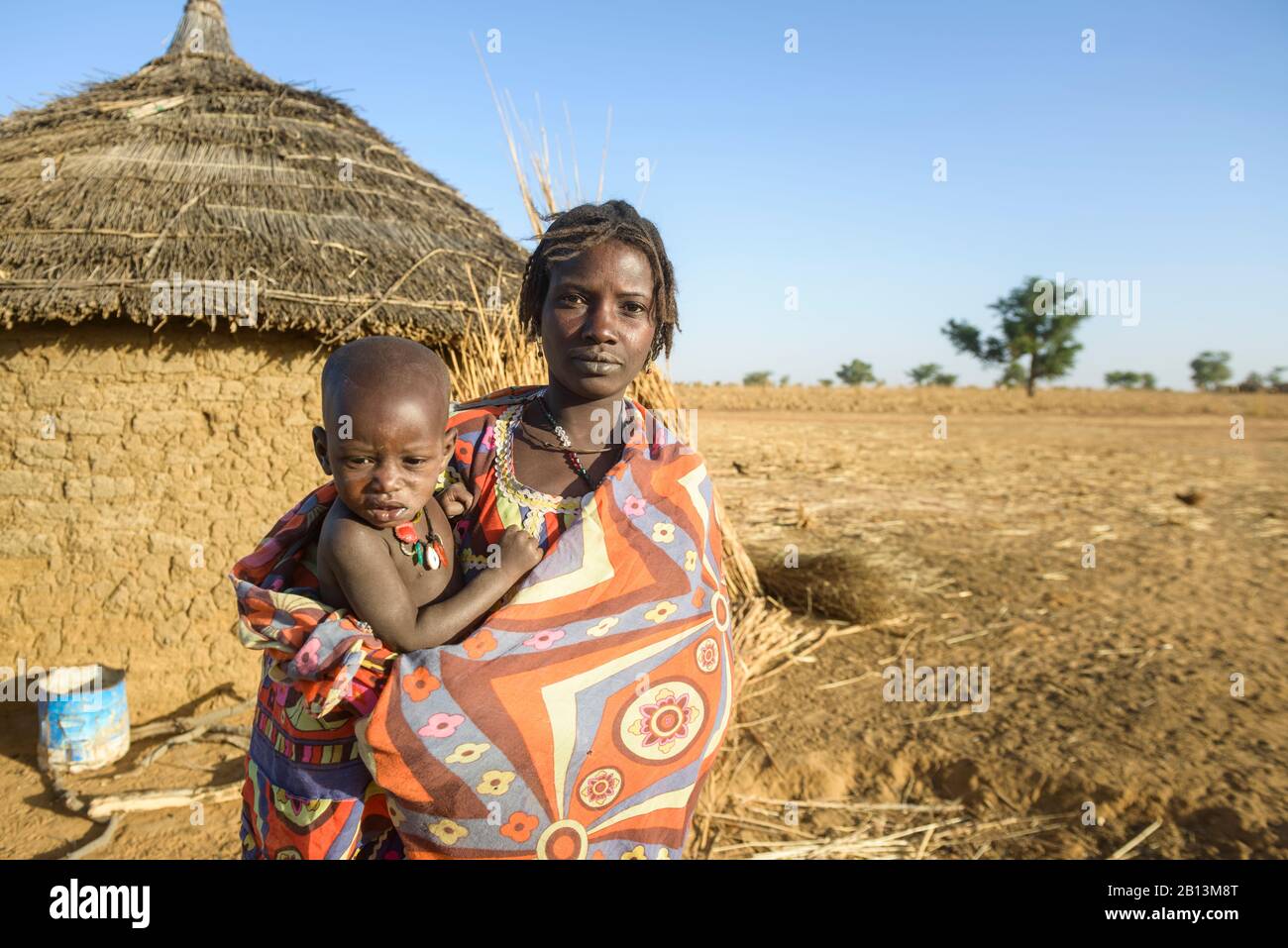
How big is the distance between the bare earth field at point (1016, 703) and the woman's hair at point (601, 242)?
2.47 m

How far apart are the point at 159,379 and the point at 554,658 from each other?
392 centimetres

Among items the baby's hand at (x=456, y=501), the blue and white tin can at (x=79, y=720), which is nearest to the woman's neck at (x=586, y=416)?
the baby's hand at (x=456, y=501)

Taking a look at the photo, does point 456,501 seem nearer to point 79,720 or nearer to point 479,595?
point 479,595

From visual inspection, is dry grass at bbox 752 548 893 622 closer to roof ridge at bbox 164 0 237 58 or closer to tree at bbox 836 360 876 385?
roof ridge at bbox 164 0 237 58

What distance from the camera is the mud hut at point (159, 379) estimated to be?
4.16 metres

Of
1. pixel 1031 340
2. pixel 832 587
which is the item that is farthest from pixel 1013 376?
pixel 832 587

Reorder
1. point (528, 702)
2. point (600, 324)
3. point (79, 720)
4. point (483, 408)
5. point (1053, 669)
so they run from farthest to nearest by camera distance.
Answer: point (1053, 669) → point (79, 720) → point (483, 408) → point (600, 324) → point (528, 702)

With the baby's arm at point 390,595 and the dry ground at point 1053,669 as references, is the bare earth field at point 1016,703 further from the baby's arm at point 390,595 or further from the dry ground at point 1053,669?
the baby's arm at point 390,595

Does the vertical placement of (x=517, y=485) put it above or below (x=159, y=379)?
below

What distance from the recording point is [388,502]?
1368mm

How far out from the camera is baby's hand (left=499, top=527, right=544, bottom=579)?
140 centimetres
